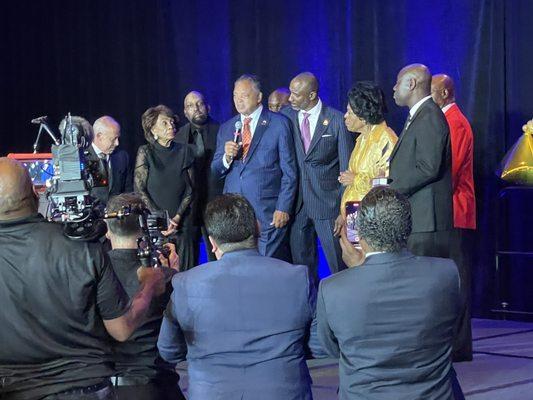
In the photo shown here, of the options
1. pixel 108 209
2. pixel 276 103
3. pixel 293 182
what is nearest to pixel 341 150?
pixel 293 182

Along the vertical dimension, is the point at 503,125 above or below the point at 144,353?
above

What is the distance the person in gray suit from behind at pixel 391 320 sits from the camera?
3.19 meters

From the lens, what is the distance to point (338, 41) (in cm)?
838

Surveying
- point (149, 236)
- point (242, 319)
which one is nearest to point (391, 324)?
point (242, 319)

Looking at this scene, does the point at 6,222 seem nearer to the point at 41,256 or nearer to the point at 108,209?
the point at 41,256

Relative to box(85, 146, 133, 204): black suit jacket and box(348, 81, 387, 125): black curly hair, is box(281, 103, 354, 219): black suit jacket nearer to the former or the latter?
box(348, 81, 387, 125): black curly hair

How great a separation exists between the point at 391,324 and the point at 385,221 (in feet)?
1.10

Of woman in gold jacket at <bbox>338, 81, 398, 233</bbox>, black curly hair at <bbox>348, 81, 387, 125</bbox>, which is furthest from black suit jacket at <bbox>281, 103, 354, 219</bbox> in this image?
black curly hair at <bbox>348, 81, 387, 125</bbox>

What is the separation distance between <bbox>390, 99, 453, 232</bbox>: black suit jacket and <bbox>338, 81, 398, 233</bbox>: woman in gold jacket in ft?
0.89

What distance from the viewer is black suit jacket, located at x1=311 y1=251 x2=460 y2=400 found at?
10.5 feet

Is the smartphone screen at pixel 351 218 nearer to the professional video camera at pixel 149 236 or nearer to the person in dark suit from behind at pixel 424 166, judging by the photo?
the person in dark suit from behind at pixel 424 166

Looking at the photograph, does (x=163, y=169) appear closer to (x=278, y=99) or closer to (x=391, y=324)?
(x=278, y=99)

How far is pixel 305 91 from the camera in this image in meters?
6.83

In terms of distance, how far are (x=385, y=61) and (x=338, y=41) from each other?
0.51 metres
